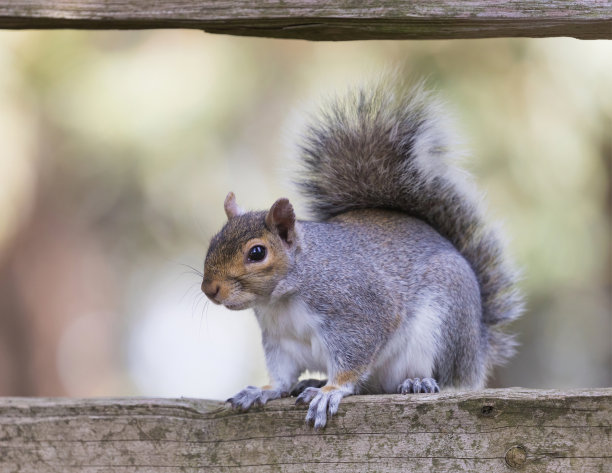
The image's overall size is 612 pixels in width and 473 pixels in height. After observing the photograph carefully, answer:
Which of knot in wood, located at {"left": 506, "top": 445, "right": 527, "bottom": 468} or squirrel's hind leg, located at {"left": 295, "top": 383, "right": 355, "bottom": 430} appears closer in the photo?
knot in wood, located at {"left": 506, "top": 445, "right": 527, "bottom": 468}

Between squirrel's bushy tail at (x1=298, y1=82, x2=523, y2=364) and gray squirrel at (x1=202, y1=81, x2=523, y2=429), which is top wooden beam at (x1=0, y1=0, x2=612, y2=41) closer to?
gray squirrel at (x1=202, y1=81, x2=523, y2=429)

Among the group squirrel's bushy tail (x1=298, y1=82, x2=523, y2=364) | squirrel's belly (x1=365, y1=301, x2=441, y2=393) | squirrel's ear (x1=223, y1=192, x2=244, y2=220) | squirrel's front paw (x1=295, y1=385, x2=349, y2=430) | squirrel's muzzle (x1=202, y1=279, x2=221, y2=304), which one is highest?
squirrel's bushy tail (x1=298, y1=82, x2=523, y2=364)

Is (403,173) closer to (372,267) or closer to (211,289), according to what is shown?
(372,267)

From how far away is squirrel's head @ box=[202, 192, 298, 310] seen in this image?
1.73m

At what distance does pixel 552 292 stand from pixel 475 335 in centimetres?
252

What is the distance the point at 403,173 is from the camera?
2256 millimetres

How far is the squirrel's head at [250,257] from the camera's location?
1734mm

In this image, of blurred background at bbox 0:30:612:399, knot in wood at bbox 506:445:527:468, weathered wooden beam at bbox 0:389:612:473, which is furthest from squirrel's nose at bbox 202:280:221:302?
blurred background at bbox 0:30:612:399

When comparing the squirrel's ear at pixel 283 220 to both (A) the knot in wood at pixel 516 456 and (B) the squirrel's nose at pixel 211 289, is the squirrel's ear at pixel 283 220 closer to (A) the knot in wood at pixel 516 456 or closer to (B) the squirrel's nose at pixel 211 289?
(B) the squirrel's nose at pixel 211 289

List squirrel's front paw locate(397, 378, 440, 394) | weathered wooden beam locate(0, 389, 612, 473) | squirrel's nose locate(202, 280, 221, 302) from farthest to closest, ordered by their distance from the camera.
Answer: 1. squirrel's front paw locate(397, 378, 440, 394)
2. squirrel's nose locate(202, 280, 221, 302)
3. weathered wooden beam locate(0, 389, 612, 473)

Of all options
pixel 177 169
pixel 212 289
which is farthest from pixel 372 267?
pixel 177 169

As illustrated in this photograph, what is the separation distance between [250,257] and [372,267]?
38 centimetres

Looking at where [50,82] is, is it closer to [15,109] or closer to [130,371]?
[15,109]

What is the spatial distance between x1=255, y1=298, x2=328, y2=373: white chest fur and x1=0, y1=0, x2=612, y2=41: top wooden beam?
627mm
